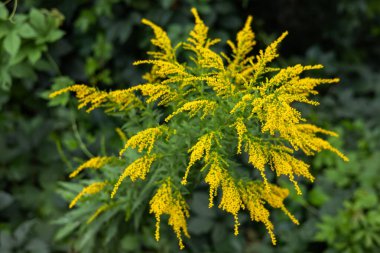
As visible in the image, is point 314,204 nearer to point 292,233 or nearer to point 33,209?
point 292,233

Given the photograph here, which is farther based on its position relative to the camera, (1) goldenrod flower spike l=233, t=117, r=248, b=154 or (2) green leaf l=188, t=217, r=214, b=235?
(2) green leaf l=188, t=217, r=214, b=235

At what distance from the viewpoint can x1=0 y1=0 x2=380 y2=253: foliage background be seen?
368 cm

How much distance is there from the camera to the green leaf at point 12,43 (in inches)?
134

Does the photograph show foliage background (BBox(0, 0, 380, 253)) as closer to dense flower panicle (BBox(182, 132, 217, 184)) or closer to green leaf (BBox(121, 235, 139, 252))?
green leaf (BBox(121, 235, 139, 252))

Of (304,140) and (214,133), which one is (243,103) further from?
(304,140)

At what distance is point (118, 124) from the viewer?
417 cm

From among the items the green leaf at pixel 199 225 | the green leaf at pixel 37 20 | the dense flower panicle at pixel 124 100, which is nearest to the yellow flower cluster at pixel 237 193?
the dense flower panicle at pixel 124 100

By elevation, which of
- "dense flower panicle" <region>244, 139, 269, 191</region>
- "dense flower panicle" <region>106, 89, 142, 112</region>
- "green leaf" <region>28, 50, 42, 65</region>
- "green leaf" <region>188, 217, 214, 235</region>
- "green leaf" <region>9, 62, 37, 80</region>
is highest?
"dense flower panicle" <region>244, 139, 269, 191</region>

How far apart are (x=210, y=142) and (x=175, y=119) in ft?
1.40

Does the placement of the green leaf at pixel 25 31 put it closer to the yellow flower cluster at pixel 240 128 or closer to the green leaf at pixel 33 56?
the green leaf at pixel 33 56

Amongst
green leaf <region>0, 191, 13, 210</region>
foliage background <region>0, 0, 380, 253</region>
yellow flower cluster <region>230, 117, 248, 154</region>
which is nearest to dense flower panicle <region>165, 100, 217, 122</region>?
yellow flower cluster <region>230, 117, 248, 154</region>

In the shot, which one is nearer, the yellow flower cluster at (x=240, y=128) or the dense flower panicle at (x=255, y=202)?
the yellow flower cluster at (x=240, y=128)

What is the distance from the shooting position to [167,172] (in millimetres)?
2678

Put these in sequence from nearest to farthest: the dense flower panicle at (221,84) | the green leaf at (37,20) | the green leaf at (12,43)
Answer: the dense flower panicle at (221,84) < the green leaf at (12,43) < the green leaf at (37,20)
